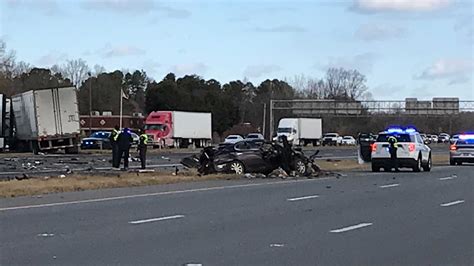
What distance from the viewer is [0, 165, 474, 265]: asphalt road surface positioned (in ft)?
39.3

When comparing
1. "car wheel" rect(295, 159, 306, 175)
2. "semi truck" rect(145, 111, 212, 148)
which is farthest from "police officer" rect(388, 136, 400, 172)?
"semi truck" rect(145, 111, 212, 148)

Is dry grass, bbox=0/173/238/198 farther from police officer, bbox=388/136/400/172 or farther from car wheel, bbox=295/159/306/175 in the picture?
police officer, bbox=388/136/400/172

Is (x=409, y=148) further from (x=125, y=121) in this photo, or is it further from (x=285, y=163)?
(x=125, y=121)

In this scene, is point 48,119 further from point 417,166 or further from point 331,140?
point 331,140

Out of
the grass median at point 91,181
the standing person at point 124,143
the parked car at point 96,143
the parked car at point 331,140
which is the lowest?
the parked car at point 331,140

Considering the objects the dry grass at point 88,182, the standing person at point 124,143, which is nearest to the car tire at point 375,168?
the dry grass at point 88,182

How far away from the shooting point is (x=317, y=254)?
12.3m

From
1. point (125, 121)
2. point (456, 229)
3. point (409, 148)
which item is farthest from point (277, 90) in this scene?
point (456, 229)

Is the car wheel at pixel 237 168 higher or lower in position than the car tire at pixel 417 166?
higher

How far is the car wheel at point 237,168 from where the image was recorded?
1283 inches

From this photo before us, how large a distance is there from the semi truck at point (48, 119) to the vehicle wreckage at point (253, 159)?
20.8 metres

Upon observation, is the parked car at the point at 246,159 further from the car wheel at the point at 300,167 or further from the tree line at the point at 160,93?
the tree line at the point at 160,93

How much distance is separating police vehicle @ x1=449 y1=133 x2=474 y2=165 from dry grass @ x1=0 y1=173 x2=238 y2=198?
18.4 meters

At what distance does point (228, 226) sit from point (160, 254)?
12.6ft
